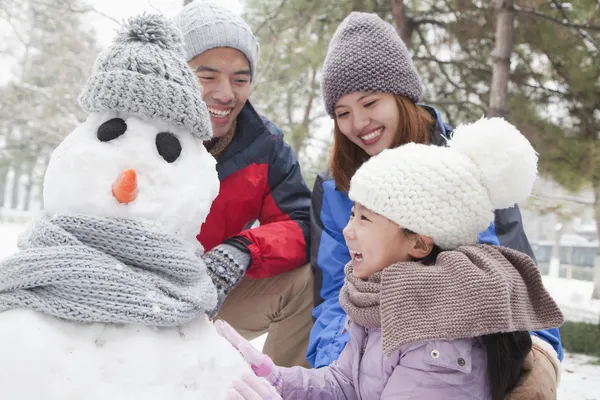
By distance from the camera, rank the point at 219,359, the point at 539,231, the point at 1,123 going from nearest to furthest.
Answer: the point at 219,359 → the point at 1,123 → the point at 539,231

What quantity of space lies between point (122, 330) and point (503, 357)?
0.89 m

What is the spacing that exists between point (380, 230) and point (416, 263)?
0.13 m

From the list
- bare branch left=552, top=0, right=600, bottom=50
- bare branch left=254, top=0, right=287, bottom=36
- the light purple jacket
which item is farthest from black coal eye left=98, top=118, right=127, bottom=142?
bare branch left=552, top=0, right=600, bottom=50

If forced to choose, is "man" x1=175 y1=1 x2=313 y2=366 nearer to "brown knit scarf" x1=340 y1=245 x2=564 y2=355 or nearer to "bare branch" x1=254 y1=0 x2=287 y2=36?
"brown knit scarf" x1=340 y1=245 x2=564 y2=355

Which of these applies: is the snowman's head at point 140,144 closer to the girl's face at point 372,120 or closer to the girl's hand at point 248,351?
the girl's hand at point 248,351

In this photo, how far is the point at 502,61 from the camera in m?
4.32

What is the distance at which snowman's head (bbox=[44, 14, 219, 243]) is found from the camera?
1197 millimetres

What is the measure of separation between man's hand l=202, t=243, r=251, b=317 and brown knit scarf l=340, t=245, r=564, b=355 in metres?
0.40

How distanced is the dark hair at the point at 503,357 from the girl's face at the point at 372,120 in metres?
0.91

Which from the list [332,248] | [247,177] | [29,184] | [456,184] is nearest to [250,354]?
[456,184]

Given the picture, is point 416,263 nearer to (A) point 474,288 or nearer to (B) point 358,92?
(A) point 474,288

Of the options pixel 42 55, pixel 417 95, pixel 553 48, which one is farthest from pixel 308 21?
pixel 42 55

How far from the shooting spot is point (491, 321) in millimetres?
1248

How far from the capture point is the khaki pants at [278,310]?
2396mm
